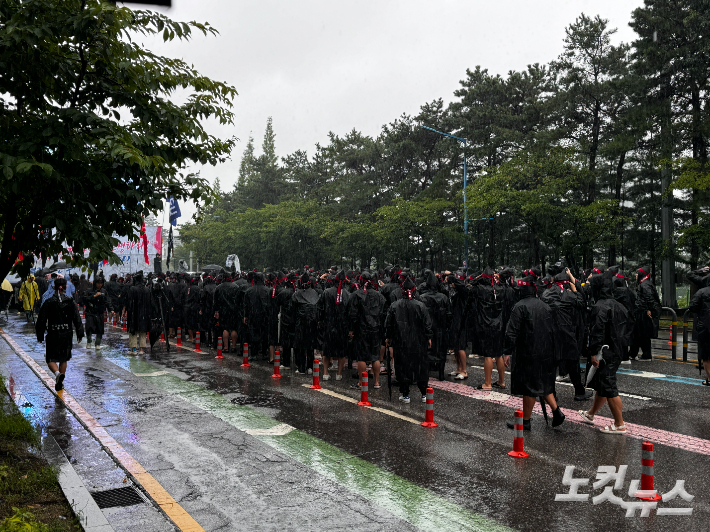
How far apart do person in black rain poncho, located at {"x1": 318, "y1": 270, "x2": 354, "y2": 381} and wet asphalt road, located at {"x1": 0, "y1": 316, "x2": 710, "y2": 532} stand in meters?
0.77

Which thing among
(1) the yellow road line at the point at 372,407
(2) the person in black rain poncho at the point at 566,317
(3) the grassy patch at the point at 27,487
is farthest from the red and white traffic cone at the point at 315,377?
(3) the grassy patch at the point at 27,487

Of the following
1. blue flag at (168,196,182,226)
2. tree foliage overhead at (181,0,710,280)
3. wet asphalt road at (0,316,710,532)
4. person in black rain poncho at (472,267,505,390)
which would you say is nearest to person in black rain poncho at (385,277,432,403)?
wet asphalt road at (0,316,710,532)

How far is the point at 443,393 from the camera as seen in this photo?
10.4 meters

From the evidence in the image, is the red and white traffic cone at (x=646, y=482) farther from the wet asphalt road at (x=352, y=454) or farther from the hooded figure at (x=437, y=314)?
the hooded figure at (x=437, y=314)

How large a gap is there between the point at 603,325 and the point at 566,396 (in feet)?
8.99

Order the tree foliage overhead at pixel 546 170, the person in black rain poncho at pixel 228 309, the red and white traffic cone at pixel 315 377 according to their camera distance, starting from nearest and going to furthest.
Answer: the red and white traffic cone at pixel 315 377
the person in black rain poncho at pixel 228 309
the tree foliage overhead at pixel 546 170

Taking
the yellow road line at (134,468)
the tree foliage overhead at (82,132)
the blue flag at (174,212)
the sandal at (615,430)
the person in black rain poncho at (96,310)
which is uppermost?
the blue flag at (174,212)

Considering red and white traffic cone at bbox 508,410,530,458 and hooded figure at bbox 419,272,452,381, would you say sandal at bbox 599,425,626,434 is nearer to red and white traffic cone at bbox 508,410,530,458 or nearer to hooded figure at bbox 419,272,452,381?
red and white traffic cone at bbox 508,410,530,458

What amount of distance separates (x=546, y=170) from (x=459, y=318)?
18726 millimetres

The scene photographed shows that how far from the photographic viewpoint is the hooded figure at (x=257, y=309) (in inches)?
556

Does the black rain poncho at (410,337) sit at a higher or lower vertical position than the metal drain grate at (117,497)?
higher

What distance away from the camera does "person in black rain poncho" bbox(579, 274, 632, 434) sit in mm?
7637

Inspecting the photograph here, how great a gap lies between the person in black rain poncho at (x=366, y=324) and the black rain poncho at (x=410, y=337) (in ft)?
3.14

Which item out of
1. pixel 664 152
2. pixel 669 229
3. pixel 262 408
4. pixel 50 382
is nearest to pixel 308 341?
pixel 262 408
